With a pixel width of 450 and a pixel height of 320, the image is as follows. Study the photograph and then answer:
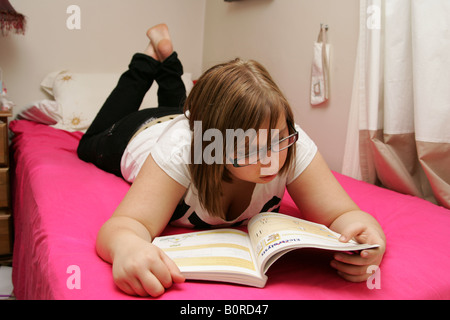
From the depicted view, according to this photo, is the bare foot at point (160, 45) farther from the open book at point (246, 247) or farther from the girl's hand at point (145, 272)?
the girl's hand at point (145, 272)

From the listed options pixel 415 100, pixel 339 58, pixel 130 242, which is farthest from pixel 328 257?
pixel 339 58

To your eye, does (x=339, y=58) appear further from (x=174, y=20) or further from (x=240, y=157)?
(x=174, y=20)

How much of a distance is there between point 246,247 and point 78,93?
171 cm

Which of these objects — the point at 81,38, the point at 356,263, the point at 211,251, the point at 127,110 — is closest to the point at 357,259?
the point at 356,263

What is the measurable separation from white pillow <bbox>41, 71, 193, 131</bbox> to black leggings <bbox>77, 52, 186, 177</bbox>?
548mm

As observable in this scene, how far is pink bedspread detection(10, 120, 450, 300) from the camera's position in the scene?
0.60 m

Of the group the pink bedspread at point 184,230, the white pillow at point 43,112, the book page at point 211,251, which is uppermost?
the white pillow at point 43,112

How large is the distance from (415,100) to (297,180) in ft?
1.87

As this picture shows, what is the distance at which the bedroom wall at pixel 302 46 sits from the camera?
5.29 feet

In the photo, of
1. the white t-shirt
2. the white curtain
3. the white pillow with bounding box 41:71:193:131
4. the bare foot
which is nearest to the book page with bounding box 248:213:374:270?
the white t-shirt

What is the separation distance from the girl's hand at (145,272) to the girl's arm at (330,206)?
0.28 m

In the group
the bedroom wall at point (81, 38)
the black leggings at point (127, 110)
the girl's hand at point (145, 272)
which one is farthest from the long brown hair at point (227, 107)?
the bedroom wall at point (81, 38)

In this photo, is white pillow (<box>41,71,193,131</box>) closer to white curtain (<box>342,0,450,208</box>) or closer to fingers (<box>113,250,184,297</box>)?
white curtain (<box>342,0,450,208</box>)

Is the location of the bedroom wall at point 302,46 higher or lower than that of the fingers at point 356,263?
higher
